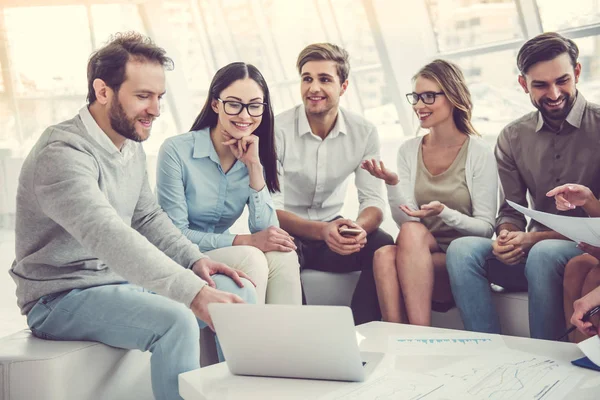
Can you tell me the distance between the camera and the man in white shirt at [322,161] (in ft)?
8.24

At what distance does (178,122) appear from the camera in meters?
7.10

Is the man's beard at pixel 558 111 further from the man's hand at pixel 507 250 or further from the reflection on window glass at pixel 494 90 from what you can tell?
the reflection on window glass at pixel 494 90

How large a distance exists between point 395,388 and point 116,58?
1174 millimetres

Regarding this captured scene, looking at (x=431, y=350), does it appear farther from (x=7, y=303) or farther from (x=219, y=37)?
(x=219, y=37)

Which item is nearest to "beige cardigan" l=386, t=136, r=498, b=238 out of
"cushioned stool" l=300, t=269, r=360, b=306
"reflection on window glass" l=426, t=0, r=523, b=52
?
"cushioned stool" l=300, t=269, r=360, b=306

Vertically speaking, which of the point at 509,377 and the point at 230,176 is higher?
the point at 230,176

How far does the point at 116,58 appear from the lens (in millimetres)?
1721

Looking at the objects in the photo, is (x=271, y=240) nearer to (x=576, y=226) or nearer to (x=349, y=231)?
(x=349, y=231)

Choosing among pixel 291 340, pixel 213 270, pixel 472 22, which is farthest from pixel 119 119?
pixel 472 22

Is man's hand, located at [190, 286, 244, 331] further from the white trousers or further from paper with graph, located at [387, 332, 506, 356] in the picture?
the white trousers

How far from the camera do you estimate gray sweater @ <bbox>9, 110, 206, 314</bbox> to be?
1.42m

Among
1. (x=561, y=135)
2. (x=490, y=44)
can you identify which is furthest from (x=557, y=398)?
(x=490, y=44)

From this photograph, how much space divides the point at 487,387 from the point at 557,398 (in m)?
0.12

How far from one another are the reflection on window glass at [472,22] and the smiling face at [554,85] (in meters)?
2.11
